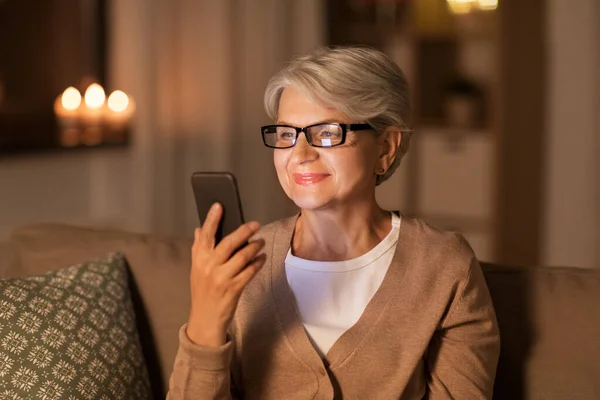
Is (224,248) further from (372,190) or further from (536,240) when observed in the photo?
(536,240)

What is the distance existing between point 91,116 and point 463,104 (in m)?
1.96

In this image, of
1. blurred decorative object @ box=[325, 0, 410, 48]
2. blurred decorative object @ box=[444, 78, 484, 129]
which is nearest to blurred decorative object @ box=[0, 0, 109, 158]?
blurred decorative object @ box=[325, 0, 410, 48]

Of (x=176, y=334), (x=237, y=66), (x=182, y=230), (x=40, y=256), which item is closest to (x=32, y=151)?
(x=182, y=230)

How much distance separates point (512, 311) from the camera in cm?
156

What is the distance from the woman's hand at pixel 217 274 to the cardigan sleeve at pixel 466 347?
0.37 metres

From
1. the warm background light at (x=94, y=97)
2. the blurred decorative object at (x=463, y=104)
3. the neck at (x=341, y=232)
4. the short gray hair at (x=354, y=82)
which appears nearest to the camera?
the short gray hair at (x=354, y=82)

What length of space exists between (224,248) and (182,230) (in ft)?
9.28

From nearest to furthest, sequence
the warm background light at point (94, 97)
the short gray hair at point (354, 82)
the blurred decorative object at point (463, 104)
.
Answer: the short gray hair at point (354, 82)
the warm background light at point (94, 97)
the blurred decorative object at point (463, 104)

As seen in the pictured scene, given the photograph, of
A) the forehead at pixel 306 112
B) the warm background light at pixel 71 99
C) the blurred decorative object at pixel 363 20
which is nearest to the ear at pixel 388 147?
the forehead at pixel 306 112

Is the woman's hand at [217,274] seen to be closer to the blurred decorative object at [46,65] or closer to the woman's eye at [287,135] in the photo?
the woman's eye at [287,135]

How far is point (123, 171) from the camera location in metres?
3.82

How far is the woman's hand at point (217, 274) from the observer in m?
1.17

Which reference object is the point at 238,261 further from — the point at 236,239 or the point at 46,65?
the point at 46,65

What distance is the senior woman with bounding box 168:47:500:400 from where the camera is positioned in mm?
1312
